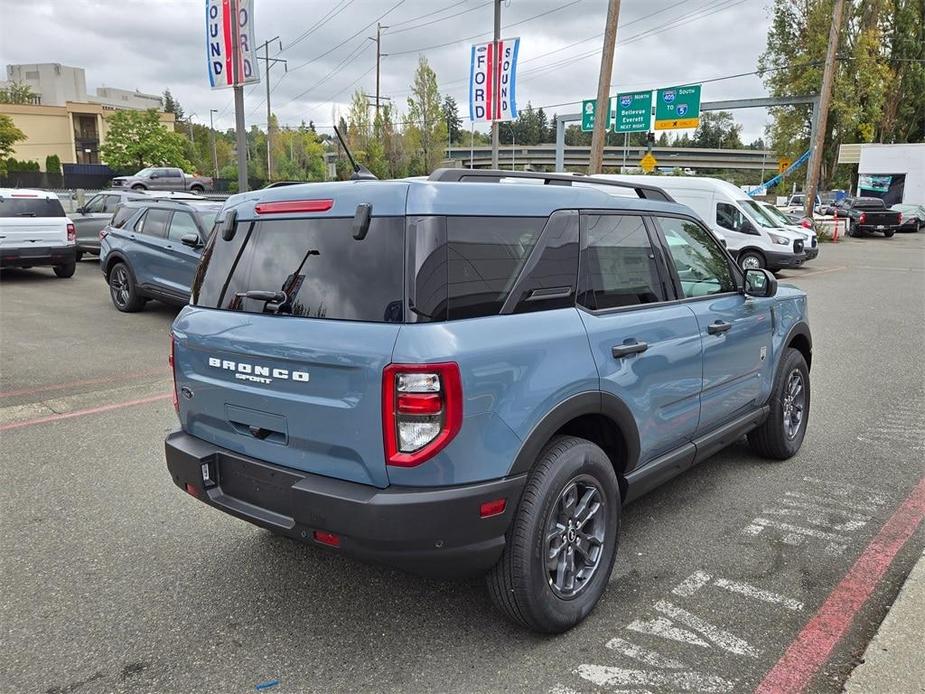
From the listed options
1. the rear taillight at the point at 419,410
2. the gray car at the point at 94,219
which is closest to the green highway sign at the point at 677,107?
the gray car at the point at 94,219

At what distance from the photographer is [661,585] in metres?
3.43

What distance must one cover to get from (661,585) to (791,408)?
92.8 inches

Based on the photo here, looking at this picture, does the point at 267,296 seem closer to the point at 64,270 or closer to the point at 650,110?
the point at 64,270

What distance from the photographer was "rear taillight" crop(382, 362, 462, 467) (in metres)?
2.50

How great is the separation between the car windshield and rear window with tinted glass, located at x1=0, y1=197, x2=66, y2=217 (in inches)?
608

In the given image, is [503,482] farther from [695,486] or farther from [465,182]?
[695,486]

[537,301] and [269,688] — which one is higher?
[537,301]

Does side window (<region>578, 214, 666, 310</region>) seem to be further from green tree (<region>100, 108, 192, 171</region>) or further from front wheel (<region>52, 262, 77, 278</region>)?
green tree (<region>100, 108, 192, 171</region>)

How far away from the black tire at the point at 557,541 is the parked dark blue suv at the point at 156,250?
7921mm

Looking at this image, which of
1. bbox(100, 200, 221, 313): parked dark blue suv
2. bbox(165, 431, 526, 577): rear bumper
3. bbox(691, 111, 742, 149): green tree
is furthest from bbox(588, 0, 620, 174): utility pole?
bbox(691, 111, 742, 149): green tree

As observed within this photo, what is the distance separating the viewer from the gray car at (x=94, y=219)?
1752 centimetres

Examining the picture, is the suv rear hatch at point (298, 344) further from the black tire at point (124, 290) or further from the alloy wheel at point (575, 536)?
the black tire at point (124, 290)

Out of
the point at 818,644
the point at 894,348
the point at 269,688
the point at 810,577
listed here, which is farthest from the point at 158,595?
the point at 894,348

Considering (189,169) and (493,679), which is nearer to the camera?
(493,679)
